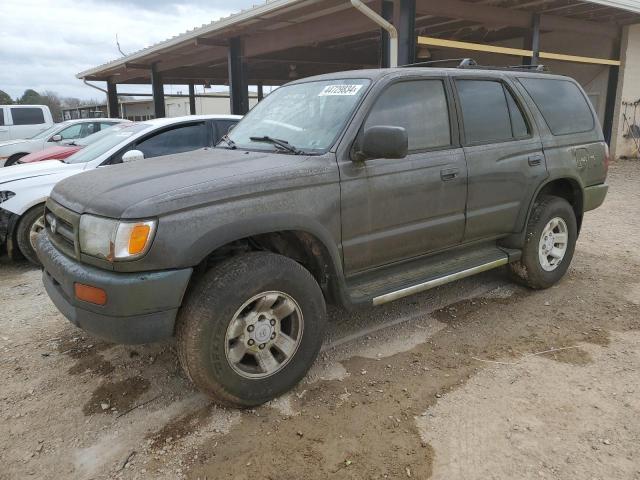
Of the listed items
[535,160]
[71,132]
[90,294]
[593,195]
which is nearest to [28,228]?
[90,294]

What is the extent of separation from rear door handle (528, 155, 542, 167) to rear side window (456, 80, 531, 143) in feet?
0.65

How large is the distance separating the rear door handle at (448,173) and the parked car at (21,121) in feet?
48.0

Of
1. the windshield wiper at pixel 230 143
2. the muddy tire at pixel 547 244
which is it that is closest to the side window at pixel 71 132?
the windshield wiper at pixel 230 143

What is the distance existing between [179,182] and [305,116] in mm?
1198

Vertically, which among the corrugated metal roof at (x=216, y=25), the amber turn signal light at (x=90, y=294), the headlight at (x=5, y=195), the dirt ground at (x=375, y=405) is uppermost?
the corrugated metal roof at (x=216, y=25)

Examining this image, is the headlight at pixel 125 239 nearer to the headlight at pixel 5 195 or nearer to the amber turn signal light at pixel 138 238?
the amber turn signal light at pixel 138 238

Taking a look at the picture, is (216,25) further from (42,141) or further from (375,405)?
(375,405)

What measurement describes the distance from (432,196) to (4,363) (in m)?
3.25

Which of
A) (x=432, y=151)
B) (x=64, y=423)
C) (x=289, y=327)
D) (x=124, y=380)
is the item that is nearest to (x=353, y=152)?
(x=432, y=151)

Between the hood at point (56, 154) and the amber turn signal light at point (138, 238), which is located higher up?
the hood at point (56, 154)

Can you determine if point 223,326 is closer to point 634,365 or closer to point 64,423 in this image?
point 64,423

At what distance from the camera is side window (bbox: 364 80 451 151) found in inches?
138

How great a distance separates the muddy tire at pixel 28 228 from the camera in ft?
18.4

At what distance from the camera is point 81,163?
19.8 feet
